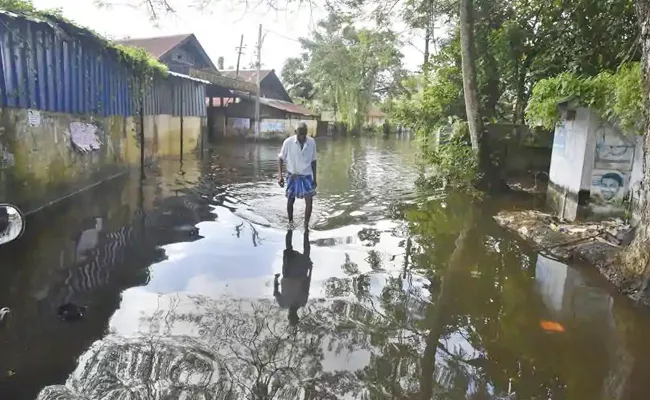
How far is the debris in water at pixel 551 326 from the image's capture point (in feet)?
14.5

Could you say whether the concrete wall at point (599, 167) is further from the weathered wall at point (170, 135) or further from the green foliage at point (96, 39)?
the weathered wall at point (170, 135)

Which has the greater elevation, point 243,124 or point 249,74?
point 249,74

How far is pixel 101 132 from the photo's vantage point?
11.1 metres

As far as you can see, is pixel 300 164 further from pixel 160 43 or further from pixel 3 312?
pixel 160 43

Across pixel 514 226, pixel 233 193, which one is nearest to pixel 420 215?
pixel 514 226

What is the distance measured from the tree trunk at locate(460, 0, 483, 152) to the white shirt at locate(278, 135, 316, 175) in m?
5.45

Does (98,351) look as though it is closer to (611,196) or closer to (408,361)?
(408,361)

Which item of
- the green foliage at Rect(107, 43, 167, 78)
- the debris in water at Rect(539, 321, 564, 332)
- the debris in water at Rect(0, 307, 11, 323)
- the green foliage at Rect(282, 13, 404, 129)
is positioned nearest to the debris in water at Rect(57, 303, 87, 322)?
the debris in water at Rect(0, 307, 11, 323)

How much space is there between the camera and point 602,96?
7.20 meters

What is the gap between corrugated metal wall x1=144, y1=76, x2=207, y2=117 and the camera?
15.1m

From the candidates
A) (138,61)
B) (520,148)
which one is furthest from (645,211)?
(138,61)

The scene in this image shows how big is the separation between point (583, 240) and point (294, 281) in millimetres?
4223

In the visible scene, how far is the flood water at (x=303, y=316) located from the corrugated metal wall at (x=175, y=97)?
7.63m

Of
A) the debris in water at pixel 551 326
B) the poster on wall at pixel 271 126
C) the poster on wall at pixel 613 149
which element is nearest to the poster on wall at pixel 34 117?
the debris in water at pixel 551 326
